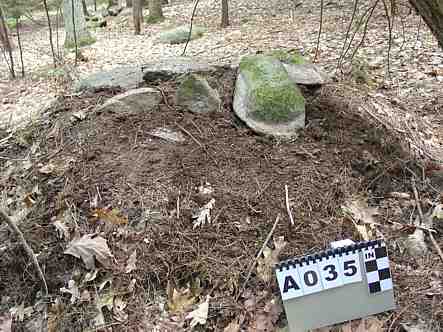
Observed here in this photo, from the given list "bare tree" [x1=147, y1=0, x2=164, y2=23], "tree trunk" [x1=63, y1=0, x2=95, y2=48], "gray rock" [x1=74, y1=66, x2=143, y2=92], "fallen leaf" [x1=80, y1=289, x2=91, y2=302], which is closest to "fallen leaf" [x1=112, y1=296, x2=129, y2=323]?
"fallen leaf" [x1=80, y1=289, x2=91, y2=302]

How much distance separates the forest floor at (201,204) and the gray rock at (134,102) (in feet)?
0.36

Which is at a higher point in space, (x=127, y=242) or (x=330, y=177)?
(x=330, y=177)

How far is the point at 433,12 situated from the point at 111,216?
6.30 ft

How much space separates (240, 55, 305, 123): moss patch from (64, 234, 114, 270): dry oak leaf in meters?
1.39

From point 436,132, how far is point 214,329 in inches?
104

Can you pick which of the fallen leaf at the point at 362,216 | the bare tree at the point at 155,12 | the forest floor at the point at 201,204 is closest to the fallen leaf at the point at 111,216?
the forest floor at the point at 201,204

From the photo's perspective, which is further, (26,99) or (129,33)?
(129,33)

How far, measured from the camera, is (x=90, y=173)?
107 inches

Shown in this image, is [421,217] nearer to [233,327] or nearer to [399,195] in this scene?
[399,195]

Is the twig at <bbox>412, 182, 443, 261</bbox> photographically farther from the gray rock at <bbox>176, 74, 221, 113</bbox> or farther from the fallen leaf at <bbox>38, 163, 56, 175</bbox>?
the fallen leaf at <bbox>38, 163, 56, 175</bbox>

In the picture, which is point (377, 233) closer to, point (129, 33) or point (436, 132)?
point (436, 132)

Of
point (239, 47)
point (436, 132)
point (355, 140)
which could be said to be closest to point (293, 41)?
point (239, 47)

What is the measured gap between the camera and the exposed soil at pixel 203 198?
7.01ft

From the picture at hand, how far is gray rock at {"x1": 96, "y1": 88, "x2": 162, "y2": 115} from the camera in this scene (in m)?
3.22
